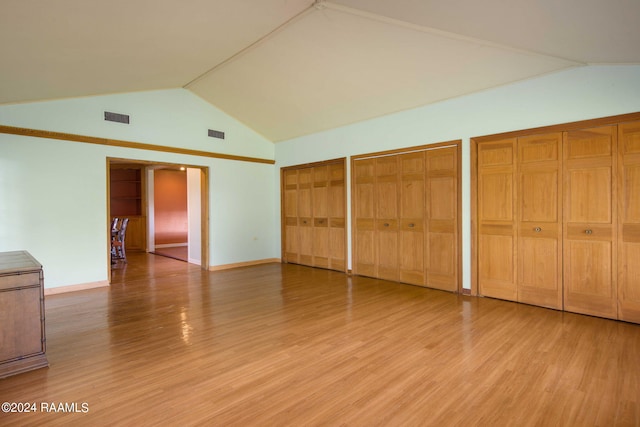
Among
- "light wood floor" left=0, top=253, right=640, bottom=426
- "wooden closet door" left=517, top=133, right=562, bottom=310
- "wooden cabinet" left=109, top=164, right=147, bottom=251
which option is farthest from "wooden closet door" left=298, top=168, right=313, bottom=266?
"wooden cabinet" left=109, top=164, right=147, bottom=251

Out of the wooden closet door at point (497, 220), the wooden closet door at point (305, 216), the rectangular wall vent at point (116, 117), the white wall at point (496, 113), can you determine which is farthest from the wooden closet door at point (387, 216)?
the rectangular wall vent at point (116, 117)

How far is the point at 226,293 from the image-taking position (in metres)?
4.97

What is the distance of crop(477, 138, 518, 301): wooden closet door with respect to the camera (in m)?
4.39

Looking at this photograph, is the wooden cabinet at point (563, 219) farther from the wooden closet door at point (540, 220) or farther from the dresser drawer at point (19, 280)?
the dresser drawer at point (19, 280)

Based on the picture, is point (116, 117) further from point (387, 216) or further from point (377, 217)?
point (387, 216)

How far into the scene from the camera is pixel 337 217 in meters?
6.63

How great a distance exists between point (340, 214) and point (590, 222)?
3867 mm

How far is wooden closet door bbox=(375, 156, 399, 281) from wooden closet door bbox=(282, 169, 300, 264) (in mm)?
2231

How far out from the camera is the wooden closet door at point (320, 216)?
22.5 feet

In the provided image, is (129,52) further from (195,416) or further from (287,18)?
(195,416)

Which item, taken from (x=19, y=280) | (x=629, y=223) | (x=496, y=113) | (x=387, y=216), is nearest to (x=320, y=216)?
(x=387, y=216)

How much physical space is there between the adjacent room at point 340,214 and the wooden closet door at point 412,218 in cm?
4

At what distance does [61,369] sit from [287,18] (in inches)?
161

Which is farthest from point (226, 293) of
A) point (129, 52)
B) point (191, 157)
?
point (129, 52)
